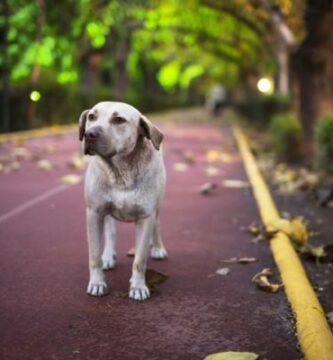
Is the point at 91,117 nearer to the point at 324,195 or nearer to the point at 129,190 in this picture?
the point at 129,190

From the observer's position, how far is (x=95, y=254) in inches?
165

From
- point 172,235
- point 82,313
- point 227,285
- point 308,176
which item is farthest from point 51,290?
point 308,176

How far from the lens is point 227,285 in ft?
14.9

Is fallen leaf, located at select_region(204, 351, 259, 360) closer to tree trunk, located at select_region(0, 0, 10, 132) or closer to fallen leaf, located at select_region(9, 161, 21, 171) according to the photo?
fallen leaf, located at select_region(9, 161, 21, 171)

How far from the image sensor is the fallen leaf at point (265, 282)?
4.33 m

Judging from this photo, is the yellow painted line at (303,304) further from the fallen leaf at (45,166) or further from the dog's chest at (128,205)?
the fallen leaf at (45,166)

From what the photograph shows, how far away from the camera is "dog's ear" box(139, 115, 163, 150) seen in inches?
162

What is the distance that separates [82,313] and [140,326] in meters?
0.41

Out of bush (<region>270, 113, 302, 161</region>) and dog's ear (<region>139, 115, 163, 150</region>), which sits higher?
dog's ear (<region>139, 115, 163, 150</region>)

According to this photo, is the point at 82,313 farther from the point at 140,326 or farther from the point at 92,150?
the point at 92,150

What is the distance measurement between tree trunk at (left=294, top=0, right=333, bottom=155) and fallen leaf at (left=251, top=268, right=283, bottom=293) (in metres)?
9.04

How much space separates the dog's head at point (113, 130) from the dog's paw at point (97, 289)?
0.89 meters

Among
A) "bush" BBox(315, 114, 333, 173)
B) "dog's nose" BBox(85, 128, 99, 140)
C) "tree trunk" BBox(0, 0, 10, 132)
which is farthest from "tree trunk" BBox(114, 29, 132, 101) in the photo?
"dog's nose" BBox(85, 128, 99, 140)

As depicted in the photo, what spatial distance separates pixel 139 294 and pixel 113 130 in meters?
1.08
